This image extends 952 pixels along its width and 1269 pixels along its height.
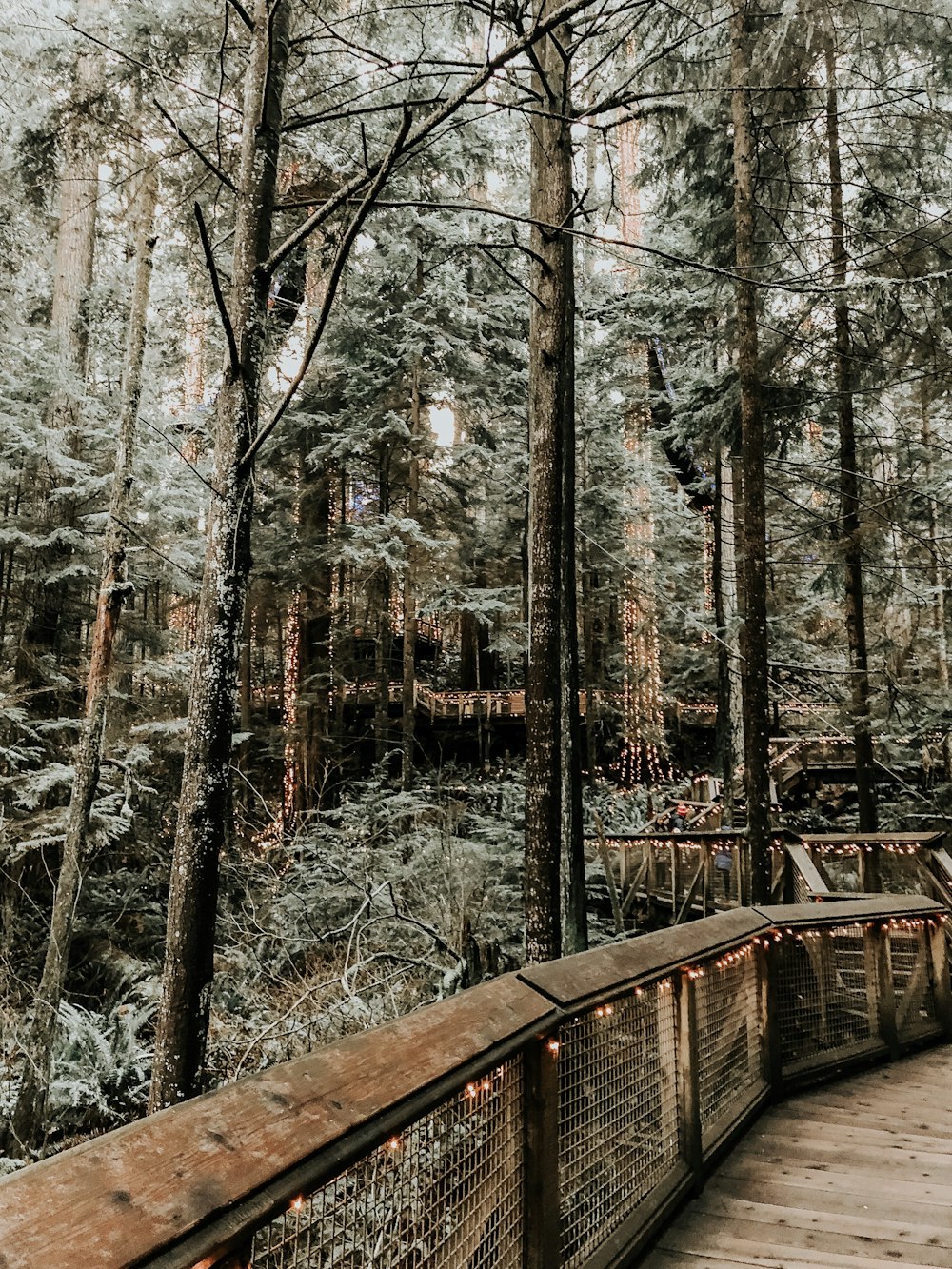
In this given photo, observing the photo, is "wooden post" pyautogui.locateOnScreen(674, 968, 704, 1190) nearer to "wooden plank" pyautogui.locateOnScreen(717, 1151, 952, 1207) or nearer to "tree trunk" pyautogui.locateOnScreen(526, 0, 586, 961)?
"wooden plank" pyautogui.locateOnScreen(717, 1151, 952, 1207)

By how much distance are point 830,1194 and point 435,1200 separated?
2470mm

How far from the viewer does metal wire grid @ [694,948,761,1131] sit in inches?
139

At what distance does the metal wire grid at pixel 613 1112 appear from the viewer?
8.05ft

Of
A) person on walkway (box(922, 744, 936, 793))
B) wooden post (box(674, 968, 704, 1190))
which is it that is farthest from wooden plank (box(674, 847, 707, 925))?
person on walkway (box(922, 744, 936, 793))

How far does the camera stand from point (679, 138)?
10.8m

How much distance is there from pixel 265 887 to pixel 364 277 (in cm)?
1278

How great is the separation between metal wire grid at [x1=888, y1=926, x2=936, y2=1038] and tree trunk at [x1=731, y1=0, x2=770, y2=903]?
2.68 meters

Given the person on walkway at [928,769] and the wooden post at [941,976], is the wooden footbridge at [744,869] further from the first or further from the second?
the person on walkway at [928,769]

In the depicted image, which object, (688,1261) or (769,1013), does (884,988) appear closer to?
(769,1013)

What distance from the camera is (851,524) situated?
12.5 meters

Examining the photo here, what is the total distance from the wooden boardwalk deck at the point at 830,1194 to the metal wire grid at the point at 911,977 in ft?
3.35

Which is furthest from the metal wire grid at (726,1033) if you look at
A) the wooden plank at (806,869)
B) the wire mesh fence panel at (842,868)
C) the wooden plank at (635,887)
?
the wooden plank at (635,887)

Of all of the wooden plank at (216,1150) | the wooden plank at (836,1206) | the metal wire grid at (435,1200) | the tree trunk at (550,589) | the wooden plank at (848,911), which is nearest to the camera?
the wooden plank at (216,1150)

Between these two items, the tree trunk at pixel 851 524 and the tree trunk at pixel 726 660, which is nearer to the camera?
the tree trunk at pixel 851 524
